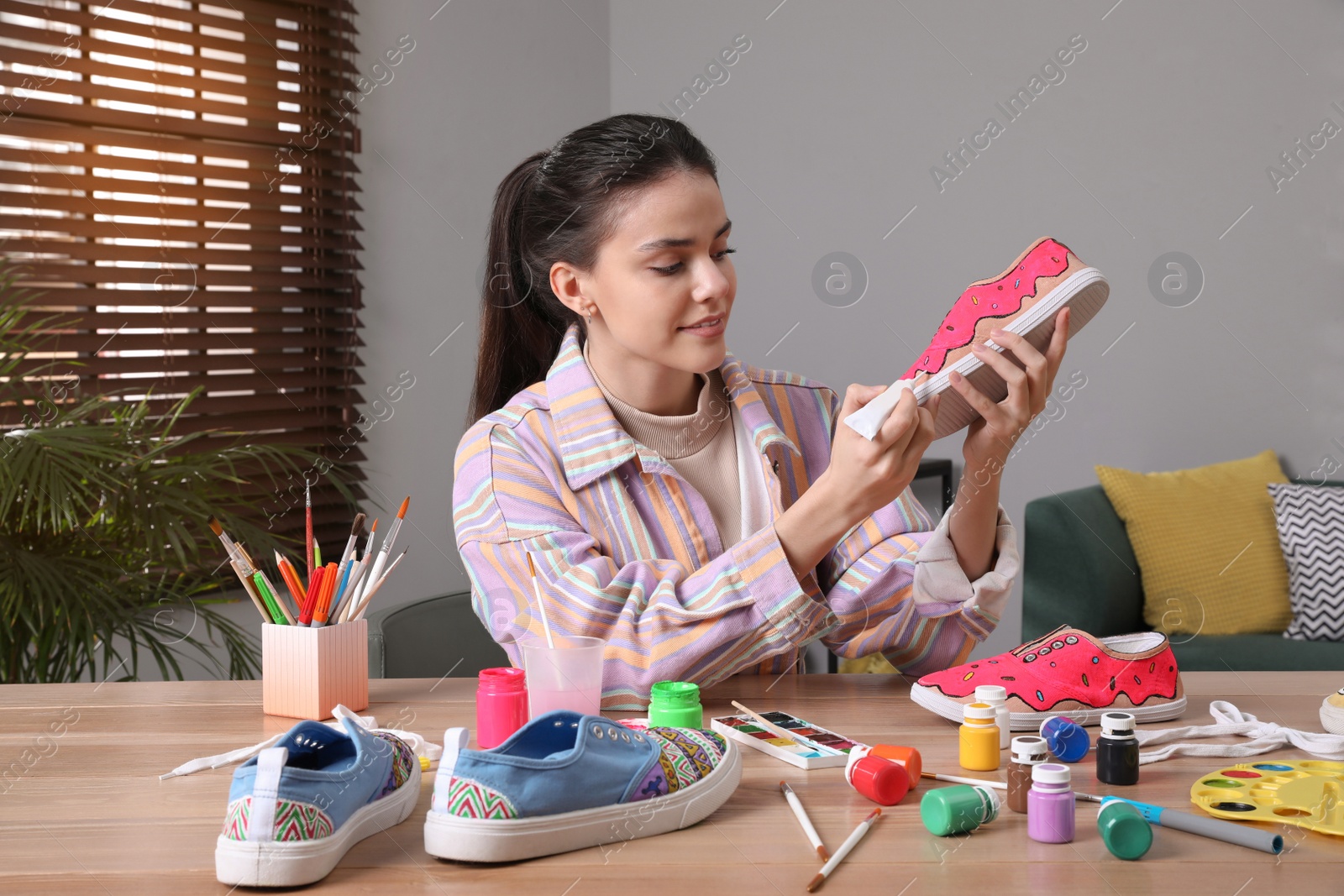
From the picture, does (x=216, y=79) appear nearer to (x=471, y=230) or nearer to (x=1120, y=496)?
(x=471, y=230)

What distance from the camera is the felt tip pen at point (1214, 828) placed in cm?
81

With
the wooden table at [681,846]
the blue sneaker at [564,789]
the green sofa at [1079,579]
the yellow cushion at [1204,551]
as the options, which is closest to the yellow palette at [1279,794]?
the wooden table at [681,846]

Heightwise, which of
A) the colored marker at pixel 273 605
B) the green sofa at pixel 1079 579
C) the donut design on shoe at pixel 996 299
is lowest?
the green sofa at pixel 1079 579

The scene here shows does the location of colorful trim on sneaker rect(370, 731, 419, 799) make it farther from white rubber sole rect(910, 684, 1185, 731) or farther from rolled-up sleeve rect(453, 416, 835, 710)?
white rubber sole rect(910, 684, 1185, 731)

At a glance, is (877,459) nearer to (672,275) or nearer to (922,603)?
(922,603)

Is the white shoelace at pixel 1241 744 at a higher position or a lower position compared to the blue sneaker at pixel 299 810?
lower

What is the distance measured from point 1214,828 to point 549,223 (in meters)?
1.11

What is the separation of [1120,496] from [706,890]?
2.60m

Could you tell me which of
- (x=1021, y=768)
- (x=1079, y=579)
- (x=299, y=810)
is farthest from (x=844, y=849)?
(x=1079, y=579)

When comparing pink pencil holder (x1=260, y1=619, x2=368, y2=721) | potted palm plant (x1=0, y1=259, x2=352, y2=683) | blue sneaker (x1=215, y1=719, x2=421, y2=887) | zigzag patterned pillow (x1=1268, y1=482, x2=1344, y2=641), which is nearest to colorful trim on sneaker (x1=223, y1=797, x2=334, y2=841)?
blue sneaker (x1=215, y1=719, x2=421, y2=887)

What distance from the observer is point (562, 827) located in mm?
809

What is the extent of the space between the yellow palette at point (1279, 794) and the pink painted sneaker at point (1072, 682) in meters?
0.15

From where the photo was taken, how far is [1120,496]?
3.08m

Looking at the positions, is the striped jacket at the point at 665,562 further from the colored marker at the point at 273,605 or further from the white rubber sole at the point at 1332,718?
the white rubber sole at the point at 1332,718
